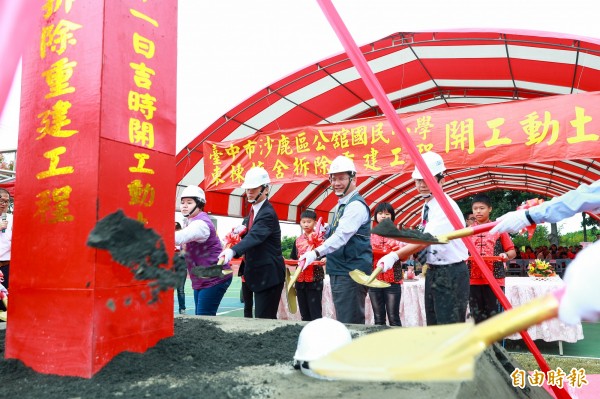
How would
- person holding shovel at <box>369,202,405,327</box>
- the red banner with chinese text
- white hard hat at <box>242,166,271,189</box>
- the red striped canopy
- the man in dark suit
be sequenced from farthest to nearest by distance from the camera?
the red striped canopy < the red banner with chinese text < person holding shovel at <box>369,202,405,327</box> < white hard hat at <box>242,166,271,189</box> < the man in dark suit

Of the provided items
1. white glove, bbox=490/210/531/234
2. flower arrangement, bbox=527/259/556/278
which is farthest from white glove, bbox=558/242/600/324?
flower arrangement, bbox=527/259/556/278

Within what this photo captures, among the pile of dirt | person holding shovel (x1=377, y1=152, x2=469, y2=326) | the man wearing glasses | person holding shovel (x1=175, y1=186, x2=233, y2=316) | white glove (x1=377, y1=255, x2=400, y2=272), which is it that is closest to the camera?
the pile of dirt

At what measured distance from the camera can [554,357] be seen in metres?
4.82

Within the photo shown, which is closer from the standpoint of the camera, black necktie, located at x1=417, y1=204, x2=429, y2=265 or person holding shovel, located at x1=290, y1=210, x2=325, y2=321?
black necktie, located at x1=417, y1=204, x2=429, y2=265

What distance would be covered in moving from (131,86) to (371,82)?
128 cm

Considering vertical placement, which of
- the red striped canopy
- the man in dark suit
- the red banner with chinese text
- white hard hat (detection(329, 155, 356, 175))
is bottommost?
the man in dark suit

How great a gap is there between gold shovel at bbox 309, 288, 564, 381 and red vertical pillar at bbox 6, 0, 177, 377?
1472 millimetres

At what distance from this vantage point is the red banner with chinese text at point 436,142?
207 inches

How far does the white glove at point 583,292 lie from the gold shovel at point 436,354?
0.03 meters

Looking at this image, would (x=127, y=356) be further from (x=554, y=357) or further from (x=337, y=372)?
(x=554, y=357)

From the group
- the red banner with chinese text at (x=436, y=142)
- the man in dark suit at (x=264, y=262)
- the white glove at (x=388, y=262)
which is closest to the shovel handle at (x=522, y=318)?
the white glove at (x=388, y=262)

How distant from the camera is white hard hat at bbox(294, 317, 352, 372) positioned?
2004 mm

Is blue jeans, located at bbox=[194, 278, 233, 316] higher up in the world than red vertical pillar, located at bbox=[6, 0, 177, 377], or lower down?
lower down

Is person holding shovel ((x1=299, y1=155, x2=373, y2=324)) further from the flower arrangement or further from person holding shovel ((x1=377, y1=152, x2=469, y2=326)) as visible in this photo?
the flower arrangement
